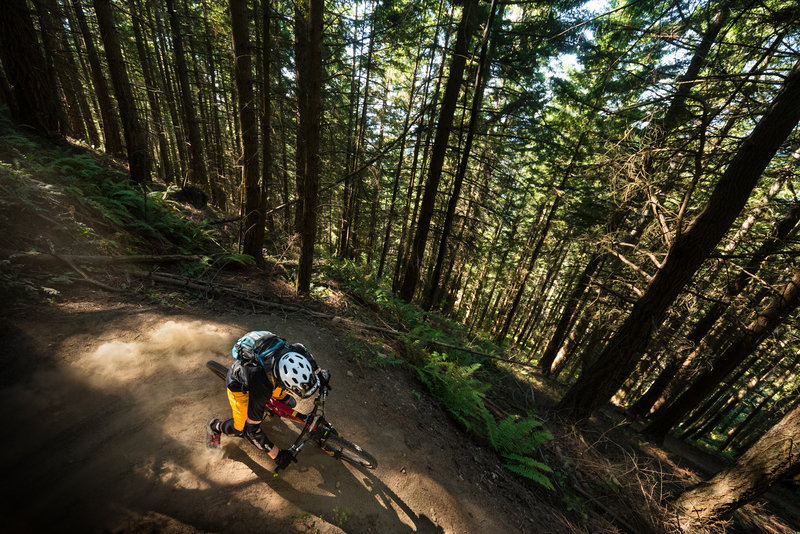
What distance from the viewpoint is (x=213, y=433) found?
11.3 feet

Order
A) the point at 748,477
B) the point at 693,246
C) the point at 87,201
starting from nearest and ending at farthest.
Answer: the point at 748,477 → the point at 693,246 → the point at 87,201

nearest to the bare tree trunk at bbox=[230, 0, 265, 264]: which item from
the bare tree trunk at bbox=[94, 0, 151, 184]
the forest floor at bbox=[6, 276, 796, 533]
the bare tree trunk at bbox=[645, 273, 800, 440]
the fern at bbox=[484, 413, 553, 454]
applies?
the forest floor at bbox=[6, 276, 796, 533]

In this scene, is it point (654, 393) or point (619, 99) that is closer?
point (619, 99)

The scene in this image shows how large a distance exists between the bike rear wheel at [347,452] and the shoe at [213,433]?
1405 millimetres

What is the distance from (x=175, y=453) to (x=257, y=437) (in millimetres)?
949

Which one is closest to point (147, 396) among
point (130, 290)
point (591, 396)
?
point (130, 290)

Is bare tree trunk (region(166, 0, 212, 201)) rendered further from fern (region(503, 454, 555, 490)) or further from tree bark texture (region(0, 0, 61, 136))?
fern (region(503, 454, 555, 490))

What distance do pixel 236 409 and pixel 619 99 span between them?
49.0 ft

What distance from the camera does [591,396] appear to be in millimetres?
6480

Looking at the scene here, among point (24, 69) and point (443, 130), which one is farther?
point (443, 130)

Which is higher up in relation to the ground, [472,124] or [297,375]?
[472,124]

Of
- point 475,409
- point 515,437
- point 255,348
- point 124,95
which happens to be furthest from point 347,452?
point 124,95

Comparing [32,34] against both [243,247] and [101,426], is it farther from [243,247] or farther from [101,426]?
[101,426]

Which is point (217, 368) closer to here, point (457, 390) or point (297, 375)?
point (297, 375)
